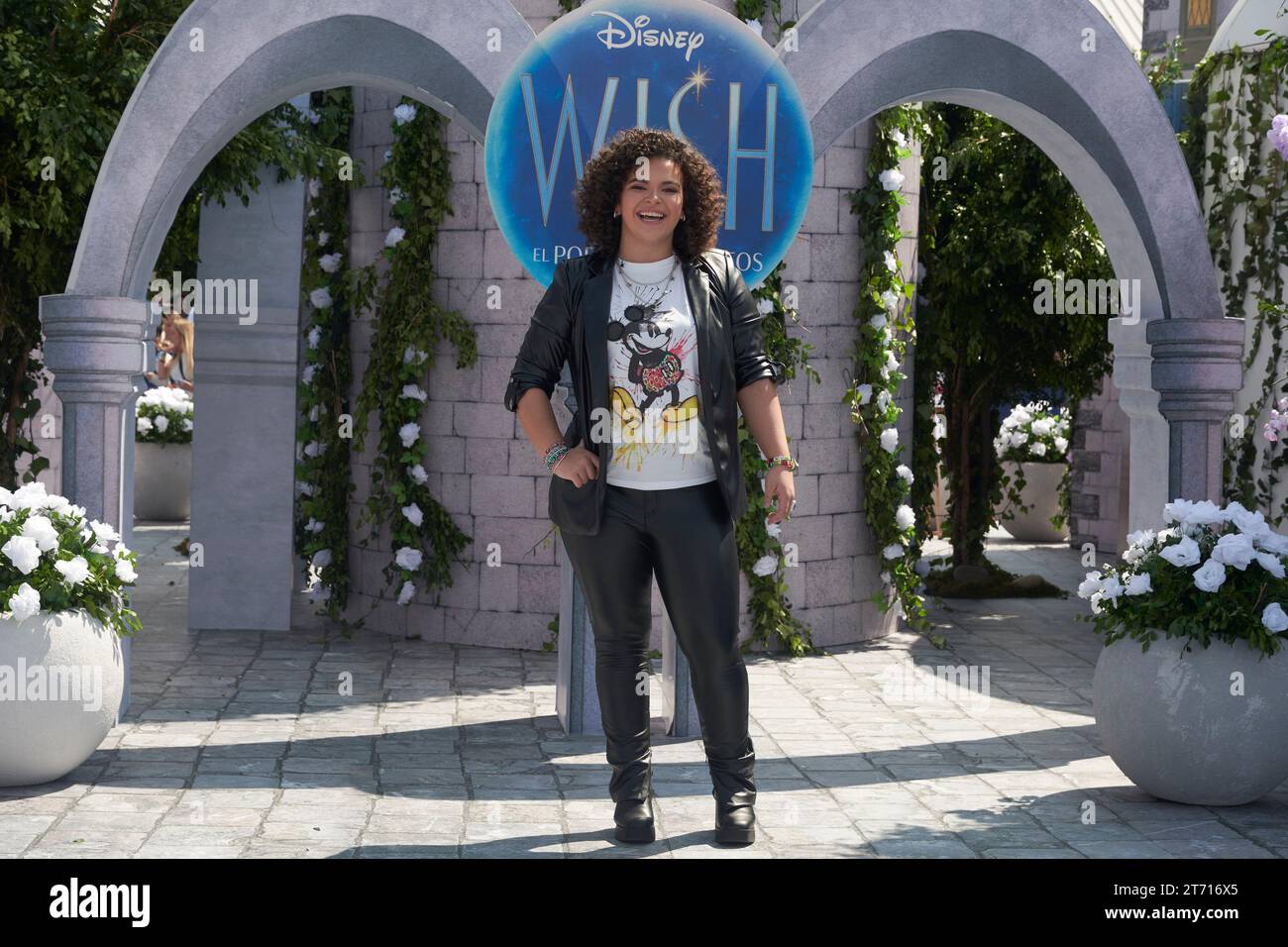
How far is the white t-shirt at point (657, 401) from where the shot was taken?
14.9 feet

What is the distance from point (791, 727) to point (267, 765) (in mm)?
2264

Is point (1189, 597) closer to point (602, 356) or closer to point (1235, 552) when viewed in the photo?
point (1235, 552)

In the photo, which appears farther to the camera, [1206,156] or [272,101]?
[1206,156]

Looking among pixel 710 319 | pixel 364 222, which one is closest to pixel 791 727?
pixel 710 319

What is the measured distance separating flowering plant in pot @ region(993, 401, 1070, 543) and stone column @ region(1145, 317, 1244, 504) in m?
8.15

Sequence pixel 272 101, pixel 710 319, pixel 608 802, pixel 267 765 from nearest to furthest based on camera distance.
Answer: pixel 710 319, pixel 608 802, pixel 267 765, pixel 272 101

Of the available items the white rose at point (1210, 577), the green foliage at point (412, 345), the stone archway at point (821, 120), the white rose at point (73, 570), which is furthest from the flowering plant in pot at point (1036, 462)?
the white rose at point (73, 570)

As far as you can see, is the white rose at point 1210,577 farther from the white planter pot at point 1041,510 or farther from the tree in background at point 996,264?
the white planter pot at point 1041,510

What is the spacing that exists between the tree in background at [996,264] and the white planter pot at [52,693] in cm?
601

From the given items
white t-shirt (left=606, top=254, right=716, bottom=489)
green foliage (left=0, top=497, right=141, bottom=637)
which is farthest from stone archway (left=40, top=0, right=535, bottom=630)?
white t-shirt (left=606, top=254, right=716, bottom=489)

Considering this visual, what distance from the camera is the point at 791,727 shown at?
22.3 ft

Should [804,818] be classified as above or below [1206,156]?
below

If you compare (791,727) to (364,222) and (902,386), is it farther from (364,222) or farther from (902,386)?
(364,222)

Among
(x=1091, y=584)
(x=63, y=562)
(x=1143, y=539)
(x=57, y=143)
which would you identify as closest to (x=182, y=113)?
(x=57, y=143)
